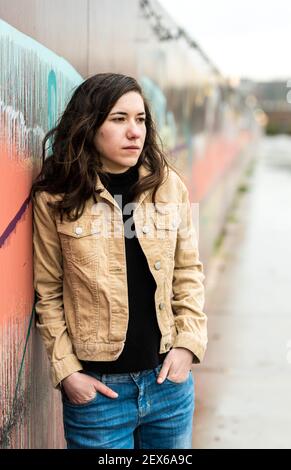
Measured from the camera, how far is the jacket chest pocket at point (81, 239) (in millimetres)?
2203

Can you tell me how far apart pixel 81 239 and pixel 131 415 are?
1.76 feet

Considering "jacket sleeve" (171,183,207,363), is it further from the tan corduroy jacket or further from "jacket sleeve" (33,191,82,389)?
"jacket sleeve" (33,191,82,389)

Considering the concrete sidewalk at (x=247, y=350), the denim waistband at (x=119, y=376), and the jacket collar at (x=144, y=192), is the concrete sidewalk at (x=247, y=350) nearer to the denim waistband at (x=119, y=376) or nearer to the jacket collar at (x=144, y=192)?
the denim waistband at (x=119, y=376)

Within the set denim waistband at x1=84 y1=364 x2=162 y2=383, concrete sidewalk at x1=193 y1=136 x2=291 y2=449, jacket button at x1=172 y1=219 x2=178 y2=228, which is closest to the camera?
denim waistband at x1=84 y1=364 x2=162 y2=383

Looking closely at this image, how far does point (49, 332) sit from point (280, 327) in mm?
4054

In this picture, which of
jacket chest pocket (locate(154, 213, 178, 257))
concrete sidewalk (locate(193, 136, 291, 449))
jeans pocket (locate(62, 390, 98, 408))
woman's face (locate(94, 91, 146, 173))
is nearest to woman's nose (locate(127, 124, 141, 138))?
woman's face (locate(94, 91, 146, 173))

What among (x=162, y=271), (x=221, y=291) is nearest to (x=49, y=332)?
(x=162, y=271)

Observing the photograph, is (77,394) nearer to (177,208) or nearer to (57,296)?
(57,296)

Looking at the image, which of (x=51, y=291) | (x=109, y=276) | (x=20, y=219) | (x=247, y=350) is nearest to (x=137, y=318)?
(x=109, y=276)

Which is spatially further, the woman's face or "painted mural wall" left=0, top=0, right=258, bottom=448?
the woman's face

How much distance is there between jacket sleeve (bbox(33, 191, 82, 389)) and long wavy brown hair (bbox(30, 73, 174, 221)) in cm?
7

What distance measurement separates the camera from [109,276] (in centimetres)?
221

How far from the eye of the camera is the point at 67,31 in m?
2.82

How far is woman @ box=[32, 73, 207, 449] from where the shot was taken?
87.3 inches
